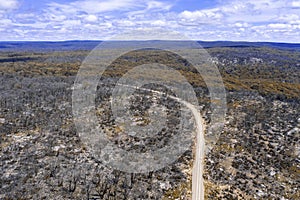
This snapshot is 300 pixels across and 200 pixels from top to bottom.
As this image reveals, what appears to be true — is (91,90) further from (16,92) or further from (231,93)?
(231,93)

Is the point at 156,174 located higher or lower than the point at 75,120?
lower

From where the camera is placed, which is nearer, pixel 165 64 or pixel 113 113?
pixel 113 113

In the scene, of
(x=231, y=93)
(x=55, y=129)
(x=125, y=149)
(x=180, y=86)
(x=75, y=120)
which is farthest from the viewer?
(x=180, y=86)

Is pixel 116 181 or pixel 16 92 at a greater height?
pixel 16 92

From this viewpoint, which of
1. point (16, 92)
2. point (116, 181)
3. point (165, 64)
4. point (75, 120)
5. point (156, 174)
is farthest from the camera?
point (165, 64)

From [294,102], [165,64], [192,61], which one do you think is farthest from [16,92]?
[192,61]

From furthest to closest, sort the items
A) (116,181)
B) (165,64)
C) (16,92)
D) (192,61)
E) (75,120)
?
(192,61) → (165,64) → (16,92) → (75,120) → (116,181)

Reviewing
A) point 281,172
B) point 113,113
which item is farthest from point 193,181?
point 113,113

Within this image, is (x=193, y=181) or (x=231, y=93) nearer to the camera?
(x=193, y=181)

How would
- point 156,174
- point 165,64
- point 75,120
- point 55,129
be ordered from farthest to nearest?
point 165,64 < point 75,120 < point 55,129 < point 156,174

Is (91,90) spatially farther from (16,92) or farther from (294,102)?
(294,102)
